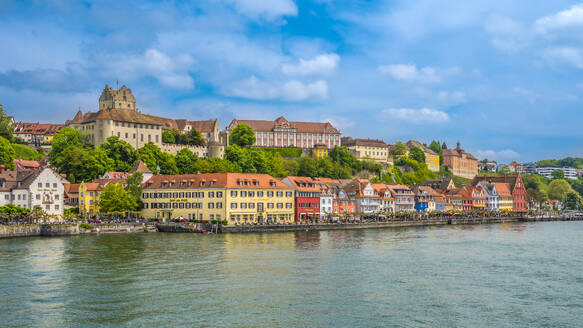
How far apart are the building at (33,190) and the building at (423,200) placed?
224ft

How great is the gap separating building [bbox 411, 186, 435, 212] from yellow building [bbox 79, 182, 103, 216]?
205ft

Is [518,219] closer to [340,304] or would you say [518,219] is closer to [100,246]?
[100,246]

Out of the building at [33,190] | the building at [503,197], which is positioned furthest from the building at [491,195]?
the building at [33,190]

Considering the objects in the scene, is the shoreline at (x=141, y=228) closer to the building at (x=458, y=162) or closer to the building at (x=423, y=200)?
the building at (x=423, y=200)

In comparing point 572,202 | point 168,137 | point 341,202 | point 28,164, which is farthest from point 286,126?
point 572,202

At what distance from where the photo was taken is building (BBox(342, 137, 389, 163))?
15775 centimetres

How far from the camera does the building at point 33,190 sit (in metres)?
75.0

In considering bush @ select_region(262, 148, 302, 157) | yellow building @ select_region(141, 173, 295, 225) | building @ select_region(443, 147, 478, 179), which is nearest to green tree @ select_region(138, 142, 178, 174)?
yellow building @ select_region(141, 173, 295, 225)

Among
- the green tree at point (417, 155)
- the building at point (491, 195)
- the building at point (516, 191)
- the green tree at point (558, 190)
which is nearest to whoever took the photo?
the building at point (491, 195)

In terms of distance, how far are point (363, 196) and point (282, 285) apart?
225 ft

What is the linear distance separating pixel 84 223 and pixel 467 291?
156 feet

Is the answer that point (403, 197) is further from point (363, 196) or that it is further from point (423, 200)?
point (363, 196)

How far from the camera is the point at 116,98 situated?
13062 cm

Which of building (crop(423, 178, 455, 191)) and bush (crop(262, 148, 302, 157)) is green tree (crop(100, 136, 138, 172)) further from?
building (crop(423, 178, 455, 191))
